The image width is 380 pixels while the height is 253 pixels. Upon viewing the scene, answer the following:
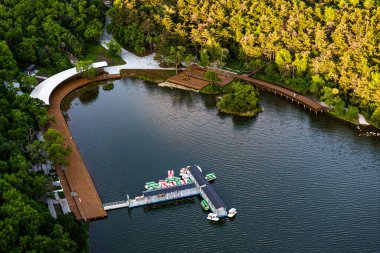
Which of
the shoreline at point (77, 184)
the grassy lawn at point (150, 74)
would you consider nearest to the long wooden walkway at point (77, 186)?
the shoreline at point (77, 184)

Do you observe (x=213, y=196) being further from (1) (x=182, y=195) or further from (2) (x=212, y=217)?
(1) (x=182, y=195)

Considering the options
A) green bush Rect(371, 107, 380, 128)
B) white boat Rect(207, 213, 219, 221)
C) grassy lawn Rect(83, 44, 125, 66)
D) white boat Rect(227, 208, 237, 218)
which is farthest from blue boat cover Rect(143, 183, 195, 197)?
grassy lawn Rect(83, 44, 125, 66)

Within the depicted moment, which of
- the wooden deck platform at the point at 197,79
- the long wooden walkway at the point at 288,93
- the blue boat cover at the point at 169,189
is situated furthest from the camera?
the wooden deck platform at the point at 197,79

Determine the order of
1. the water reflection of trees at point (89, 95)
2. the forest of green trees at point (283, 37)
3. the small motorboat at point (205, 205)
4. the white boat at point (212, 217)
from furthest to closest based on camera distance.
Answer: the water reflection of trees at point (89, 95) < the forest of green trees at point (283, 37) < the small motorboat at point (205, 205) < the white boat at point (212, 217)

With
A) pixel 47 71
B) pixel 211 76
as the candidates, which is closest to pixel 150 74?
pixel 211 76

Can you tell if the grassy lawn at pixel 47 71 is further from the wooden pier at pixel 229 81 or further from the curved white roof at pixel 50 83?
the wooden pier at pixel 229 81

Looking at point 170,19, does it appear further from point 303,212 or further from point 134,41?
point 303,212
